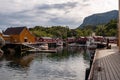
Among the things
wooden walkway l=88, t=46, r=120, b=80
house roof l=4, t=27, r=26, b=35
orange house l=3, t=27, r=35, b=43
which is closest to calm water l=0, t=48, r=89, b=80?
wooden walkway l=88, t=46, r=120, b=80

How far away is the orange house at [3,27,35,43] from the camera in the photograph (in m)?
103

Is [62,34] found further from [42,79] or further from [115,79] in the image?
[115,79]

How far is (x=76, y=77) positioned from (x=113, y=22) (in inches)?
5870

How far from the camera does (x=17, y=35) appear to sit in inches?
4072

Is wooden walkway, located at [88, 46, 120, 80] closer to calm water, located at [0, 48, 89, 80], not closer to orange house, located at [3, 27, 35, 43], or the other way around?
calm water, located at [0, 48, 89, 80]

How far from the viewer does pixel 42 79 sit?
33531mm

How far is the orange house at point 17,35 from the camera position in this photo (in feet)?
338

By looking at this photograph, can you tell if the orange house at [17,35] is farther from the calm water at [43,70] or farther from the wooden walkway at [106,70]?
the wooden walkway at [106,70]

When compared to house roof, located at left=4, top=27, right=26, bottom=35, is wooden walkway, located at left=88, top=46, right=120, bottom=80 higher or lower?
lower

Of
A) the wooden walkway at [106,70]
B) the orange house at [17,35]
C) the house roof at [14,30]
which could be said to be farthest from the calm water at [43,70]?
the house roof at [14,30]

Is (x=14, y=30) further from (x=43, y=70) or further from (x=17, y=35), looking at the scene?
(x=43, y=70)

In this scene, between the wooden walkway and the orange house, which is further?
the orange house

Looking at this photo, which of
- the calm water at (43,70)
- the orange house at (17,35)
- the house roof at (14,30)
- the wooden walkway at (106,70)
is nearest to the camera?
the wooden walkway at (106,70)

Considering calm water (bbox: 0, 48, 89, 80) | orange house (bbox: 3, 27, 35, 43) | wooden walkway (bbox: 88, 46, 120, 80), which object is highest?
orange house (bbox: 3, 27, 35, 43)
